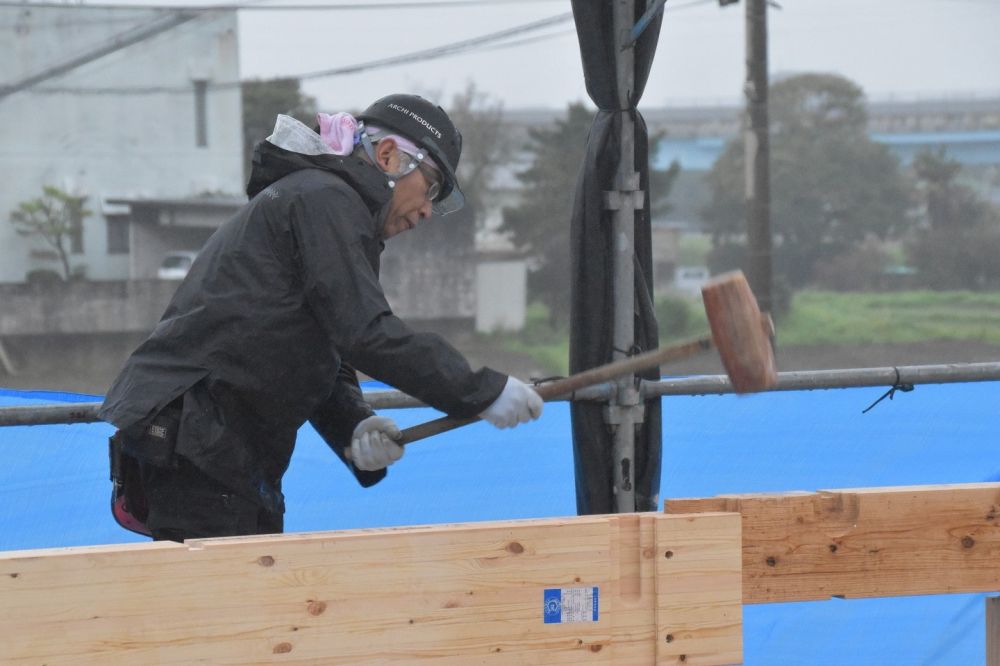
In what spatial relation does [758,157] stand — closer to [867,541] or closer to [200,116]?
[867,541]

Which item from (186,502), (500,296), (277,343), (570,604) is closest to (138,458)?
(186,502)

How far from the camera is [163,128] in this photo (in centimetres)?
2839

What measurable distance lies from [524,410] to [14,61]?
2800cm

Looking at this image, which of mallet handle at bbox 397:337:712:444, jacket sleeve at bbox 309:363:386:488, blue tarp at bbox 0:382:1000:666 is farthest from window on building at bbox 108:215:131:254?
mallet handle at bbox 397:337:712:444

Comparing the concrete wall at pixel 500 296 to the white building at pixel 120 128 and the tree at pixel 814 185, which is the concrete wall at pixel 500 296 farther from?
the white building at pixel 120 128

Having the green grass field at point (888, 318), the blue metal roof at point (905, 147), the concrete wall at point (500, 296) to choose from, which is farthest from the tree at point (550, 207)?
the green grass field at point (888, 318)

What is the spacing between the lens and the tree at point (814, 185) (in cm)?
3002

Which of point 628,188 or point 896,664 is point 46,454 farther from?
point 896,664

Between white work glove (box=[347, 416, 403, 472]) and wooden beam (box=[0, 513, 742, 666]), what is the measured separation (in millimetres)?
556

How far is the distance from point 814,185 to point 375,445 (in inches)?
1150

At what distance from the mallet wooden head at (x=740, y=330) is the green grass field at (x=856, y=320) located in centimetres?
2414

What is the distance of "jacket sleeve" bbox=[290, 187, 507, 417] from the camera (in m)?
2.46

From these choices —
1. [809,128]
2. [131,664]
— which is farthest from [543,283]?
[131,664]

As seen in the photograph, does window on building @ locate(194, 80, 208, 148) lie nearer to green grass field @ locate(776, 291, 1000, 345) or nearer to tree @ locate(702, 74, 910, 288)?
tree @ locate(702, 74, 910, 288)
